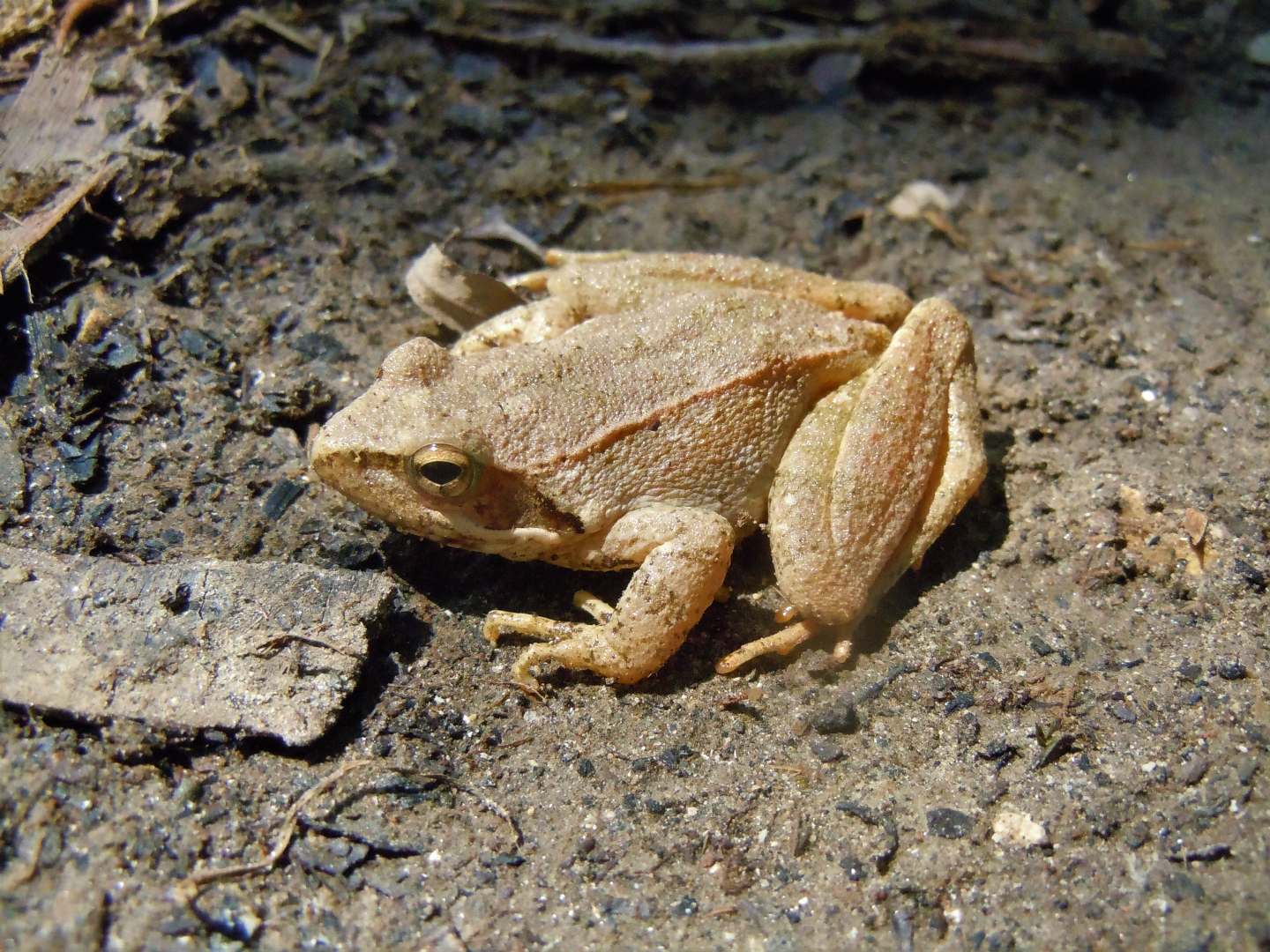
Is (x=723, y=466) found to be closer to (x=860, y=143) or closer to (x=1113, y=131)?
(x=860, y=143)

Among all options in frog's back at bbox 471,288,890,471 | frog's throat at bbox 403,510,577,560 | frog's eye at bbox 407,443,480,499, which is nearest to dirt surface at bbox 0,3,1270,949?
frog's throat at bbox 403,510,577,560

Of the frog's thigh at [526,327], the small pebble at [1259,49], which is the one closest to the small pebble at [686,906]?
the frog's thigh at [526,327]

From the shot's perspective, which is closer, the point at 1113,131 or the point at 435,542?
the point at 435,542

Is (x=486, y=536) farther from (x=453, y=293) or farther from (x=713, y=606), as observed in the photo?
(x=453, y=293)

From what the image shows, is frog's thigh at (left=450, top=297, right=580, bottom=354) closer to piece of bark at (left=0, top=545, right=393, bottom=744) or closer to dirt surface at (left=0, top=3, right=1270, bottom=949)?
dirt surface at (left=0, top=3, right=1270, bottom=949)

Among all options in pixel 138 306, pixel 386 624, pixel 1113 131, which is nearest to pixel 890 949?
pixel 386 624
